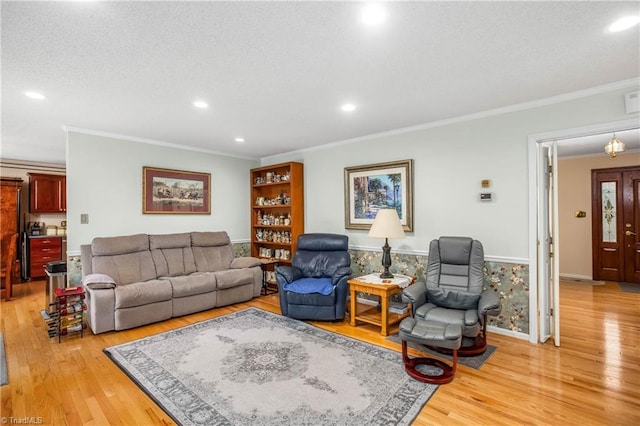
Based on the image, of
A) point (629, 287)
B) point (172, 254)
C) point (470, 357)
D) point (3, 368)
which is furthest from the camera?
point (629, 287)

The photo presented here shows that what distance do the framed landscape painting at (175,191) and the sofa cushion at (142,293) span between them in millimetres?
1360

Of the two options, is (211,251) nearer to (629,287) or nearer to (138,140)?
(138,140)

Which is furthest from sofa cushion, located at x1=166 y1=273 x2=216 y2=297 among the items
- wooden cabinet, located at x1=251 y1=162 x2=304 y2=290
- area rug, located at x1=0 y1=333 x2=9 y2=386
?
area rug, located at x1=0 y1=333 x2=9 y2=386

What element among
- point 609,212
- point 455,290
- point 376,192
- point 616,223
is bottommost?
point 455,290

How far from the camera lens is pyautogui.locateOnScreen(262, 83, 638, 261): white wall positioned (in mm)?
3020

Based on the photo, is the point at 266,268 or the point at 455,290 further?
the point at 266,268

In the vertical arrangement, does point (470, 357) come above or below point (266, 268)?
below

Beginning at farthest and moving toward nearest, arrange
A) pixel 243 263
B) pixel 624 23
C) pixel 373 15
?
pixel 243 263
pixel 624 23
pixel 373 15

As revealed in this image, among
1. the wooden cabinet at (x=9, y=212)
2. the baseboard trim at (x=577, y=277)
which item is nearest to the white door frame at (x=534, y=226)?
the baseboard trim at (x=577, y=277)

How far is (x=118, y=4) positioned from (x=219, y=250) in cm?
390

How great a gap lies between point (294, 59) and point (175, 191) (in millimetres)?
3552

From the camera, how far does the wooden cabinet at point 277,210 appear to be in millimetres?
5250

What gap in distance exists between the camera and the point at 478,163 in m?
3.54

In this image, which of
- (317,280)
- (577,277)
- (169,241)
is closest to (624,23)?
(317,280)
